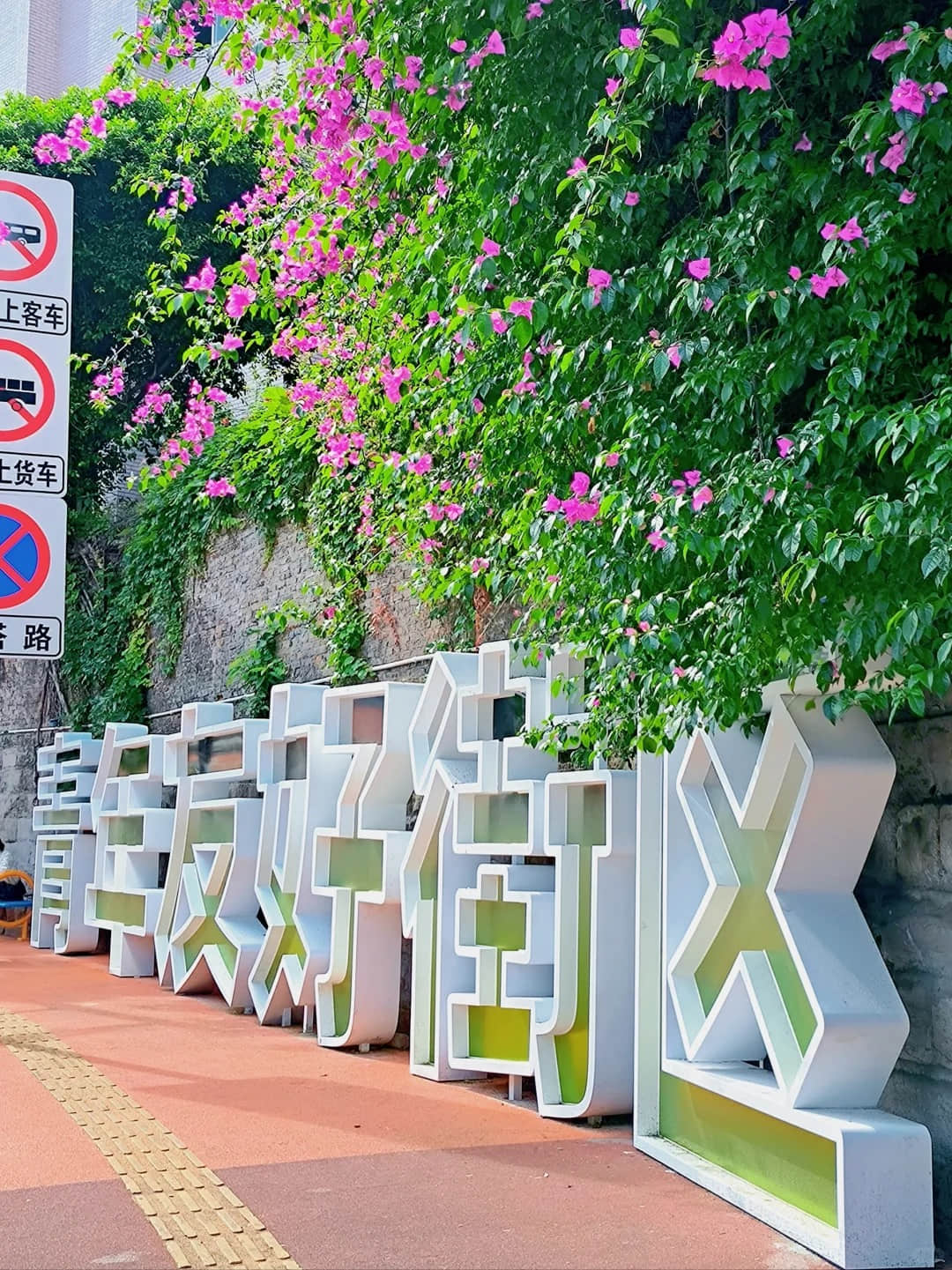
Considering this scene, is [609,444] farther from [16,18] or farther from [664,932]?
[16,18]

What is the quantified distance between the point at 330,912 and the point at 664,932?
3.12m

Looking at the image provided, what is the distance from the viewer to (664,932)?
193 inches

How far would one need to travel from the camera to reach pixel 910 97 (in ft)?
10.5

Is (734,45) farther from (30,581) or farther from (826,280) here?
(30,581)

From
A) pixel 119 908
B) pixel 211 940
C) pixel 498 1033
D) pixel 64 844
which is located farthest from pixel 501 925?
pixel 64 844

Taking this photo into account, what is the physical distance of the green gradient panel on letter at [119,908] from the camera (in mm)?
10062

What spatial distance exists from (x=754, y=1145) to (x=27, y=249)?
5.78m

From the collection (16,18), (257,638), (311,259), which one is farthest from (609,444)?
(16,18)

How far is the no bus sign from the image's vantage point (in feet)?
22.6

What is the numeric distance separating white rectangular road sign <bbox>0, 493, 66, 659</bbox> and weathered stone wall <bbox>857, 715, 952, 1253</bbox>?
4.22 metres

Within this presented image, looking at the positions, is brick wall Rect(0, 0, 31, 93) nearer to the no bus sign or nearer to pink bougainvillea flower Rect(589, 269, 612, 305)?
the no bus sign

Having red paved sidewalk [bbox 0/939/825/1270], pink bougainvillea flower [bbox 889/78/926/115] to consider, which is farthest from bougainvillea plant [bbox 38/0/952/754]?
red paved sidewalk [bbox 0/939/825/1270]

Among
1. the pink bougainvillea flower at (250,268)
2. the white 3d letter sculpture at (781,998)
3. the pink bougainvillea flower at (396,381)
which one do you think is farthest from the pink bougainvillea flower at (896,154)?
the pink bougainvillea flower at (250,268)

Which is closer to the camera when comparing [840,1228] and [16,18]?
[840,1228]
